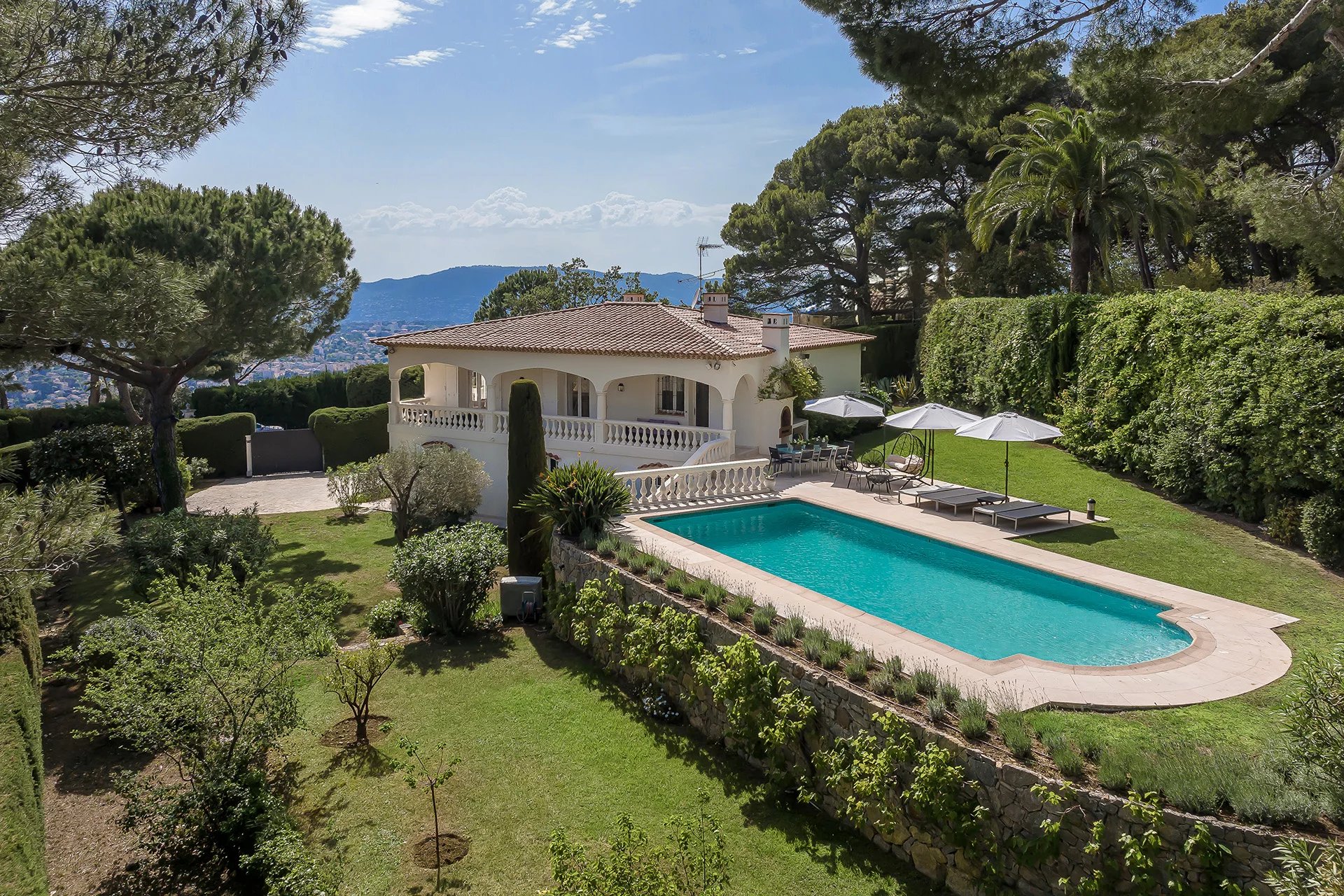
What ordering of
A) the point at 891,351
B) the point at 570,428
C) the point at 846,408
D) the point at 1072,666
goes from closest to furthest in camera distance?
the point at 1072,666 < the point at 846,408 < the point at 570,428 < the point at 891,351

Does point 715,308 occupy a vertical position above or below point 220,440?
above

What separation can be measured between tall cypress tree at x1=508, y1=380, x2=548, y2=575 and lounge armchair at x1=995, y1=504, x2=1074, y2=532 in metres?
10.3

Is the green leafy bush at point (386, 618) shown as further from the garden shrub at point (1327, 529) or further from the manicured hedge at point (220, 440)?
the manicured hedge at point (220, 440)

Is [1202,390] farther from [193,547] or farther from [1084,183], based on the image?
[193,547]

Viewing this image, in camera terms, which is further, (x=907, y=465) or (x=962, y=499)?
(x=907, y=465)

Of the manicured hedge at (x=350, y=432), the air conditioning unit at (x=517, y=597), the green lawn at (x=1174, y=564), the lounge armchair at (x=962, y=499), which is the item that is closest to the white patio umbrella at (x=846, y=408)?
the green lawn at (x=1174, y=564)

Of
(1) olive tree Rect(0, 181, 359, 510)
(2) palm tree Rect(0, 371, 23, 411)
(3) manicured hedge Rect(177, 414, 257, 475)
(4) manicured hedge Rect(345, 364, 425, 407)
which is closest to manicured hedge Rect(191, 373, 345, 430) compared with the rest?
(4) manicured hedge Rect(345, 364, 425, 407)

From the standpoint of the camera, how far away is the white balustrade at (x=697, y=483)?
20.7 meters

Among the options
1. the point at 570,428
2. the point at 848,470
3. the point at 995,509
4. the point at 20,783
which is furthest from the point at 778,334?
the point at 20,783

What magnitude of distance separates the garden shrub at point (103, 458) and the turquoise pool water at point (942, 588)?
17.1 m

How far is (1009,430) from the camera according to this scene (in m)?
18.9

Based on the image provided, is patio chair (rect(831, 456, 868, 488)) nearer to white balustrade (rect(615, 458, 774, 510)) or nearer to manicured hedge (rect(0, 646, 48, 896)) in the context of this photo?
white balustrade (rect(615, 458, 774, 510))

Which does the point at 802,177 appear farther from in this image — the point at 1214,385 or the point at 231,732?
the point at 231,732

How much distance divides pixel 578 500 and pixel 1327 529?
1396cm
